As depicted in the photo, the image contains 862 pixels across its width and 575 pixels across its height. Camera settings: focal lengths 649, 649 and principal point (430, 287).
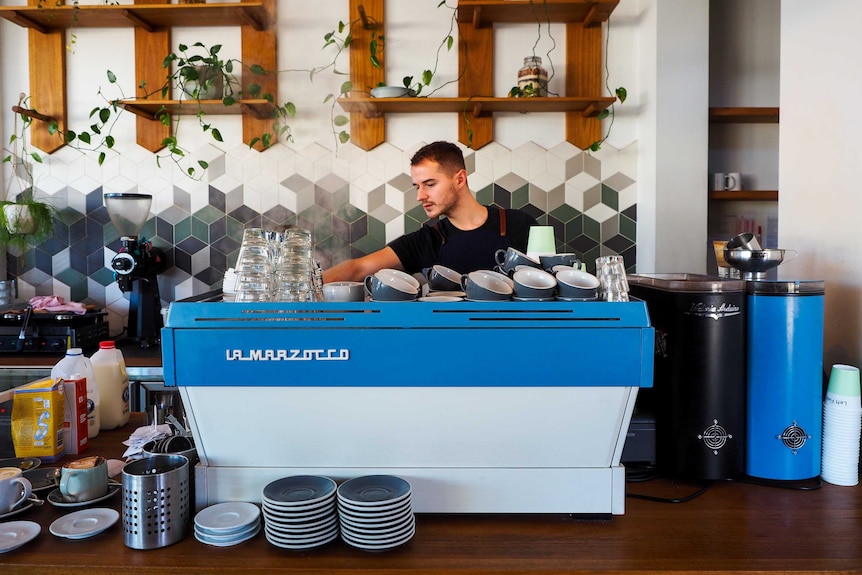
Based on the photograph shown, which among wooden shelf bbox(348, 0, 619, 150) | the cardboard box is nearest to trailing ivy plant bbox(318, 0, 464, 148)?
wooden shelf bbox(348, 0, 619, 150)

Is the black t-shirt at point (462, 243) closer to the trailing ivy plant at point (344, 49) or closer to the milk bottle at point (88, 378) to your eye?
the trailing ivy plant at point (344, 49)

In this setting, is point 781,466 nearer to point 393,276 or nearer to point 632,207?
point 393,276

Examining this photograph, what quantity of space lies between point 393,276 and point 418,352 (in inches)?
6.2

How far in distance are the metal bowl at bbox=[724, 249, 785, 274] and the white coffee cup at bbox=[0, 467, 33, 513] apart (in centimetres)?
144

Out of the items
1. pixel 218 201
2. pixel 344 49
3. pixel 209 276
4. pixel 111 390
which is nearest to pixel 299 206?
pixel 218 201

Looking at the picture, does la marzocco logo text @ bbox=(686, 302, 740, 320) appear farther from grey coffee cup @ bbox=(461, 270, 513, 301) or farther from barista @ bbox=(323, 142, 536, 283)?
barista @ bbox=(323, 142, 536, 283)

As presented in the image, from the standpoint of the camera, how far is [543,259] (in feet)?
4.25

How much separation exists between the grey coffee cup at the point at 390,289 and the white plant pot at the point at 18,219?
2.81m

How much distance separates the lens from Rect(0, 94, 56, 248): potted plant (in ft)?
10.5

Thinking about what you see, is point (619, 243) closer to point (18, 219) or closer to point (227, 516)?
point (227, 516)

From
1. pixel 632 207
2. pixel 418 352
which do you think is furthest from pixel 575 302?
pixel 632 207

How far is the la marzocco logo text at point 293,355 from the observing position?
1.09 m

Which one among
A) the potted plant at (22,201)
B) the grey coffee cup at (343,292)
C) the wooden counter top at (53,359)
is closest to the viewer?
the grey coffee cup at (343,292)

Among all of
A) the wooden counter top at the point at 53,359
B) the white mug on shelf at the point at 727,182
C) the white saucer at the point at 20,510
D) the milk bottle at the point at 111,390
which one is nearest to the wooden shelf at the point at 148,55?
the wooden counter top at the point at 53,359
